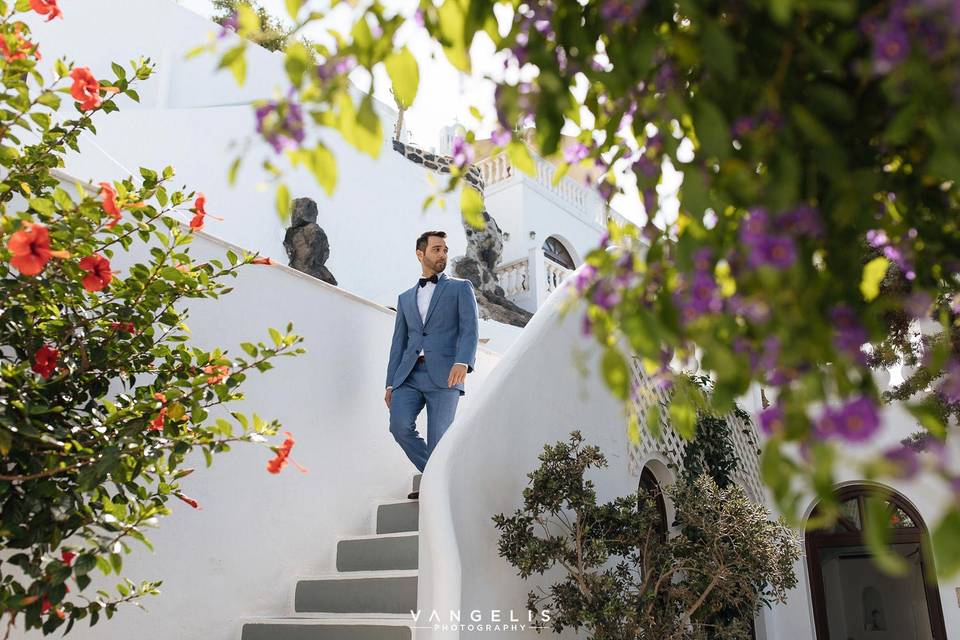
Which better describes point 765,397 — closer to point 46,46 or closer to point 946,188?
point 946,188

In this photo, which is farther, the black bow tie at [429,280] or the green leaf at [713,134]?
the black bow tie at [429,280]

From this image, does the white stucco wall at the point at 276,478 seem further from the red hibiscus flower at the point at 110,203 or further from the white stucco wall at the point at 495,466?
the red hibiscus flower at the point at 110,203

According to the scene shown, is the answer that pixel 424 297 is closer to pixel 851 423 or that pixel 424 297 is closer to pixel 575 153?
pixel 575 153

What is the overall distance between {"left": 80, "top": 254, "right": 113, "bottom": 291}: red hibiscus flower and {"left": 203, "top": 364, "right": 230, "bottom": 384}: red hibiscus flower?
0.37 m

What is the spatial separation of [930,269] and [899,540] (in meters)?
6.66

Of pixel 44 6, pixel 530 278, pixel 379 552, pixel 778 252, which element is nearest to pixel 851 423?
pixel 778 252

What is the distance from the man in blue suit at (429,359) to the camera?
4.17 meters

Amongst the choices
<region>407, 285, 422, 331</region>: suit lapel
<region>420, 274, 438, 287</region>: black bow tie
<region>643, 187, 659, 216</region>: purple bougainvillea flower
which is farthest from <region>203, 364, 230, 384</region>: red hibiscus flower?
<region>420, 274, 438, 287</region>: black bow tie

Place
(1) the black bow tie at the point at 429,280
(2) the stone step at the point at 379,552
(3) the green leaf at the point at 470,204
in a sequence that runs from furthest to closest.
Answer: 1. (1) the black bow tie at the point at 429,280
2. (2) the stone step at the point at 379,552
3. (3) the green leaf at the point at 470,204

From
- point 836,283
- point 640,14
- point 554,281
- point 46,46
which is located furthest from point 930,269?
point 554,281

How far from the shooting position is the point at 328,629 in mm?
3230

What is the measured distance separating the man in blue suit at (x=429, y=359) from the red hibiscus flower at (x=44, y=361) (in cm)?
219

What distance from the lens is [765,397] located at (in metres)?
Answer: 7.54

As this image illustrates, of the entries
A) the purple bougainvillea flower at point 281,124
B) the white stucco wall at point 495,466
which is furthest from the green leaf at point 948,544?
the white stucco wall at point 495,466
